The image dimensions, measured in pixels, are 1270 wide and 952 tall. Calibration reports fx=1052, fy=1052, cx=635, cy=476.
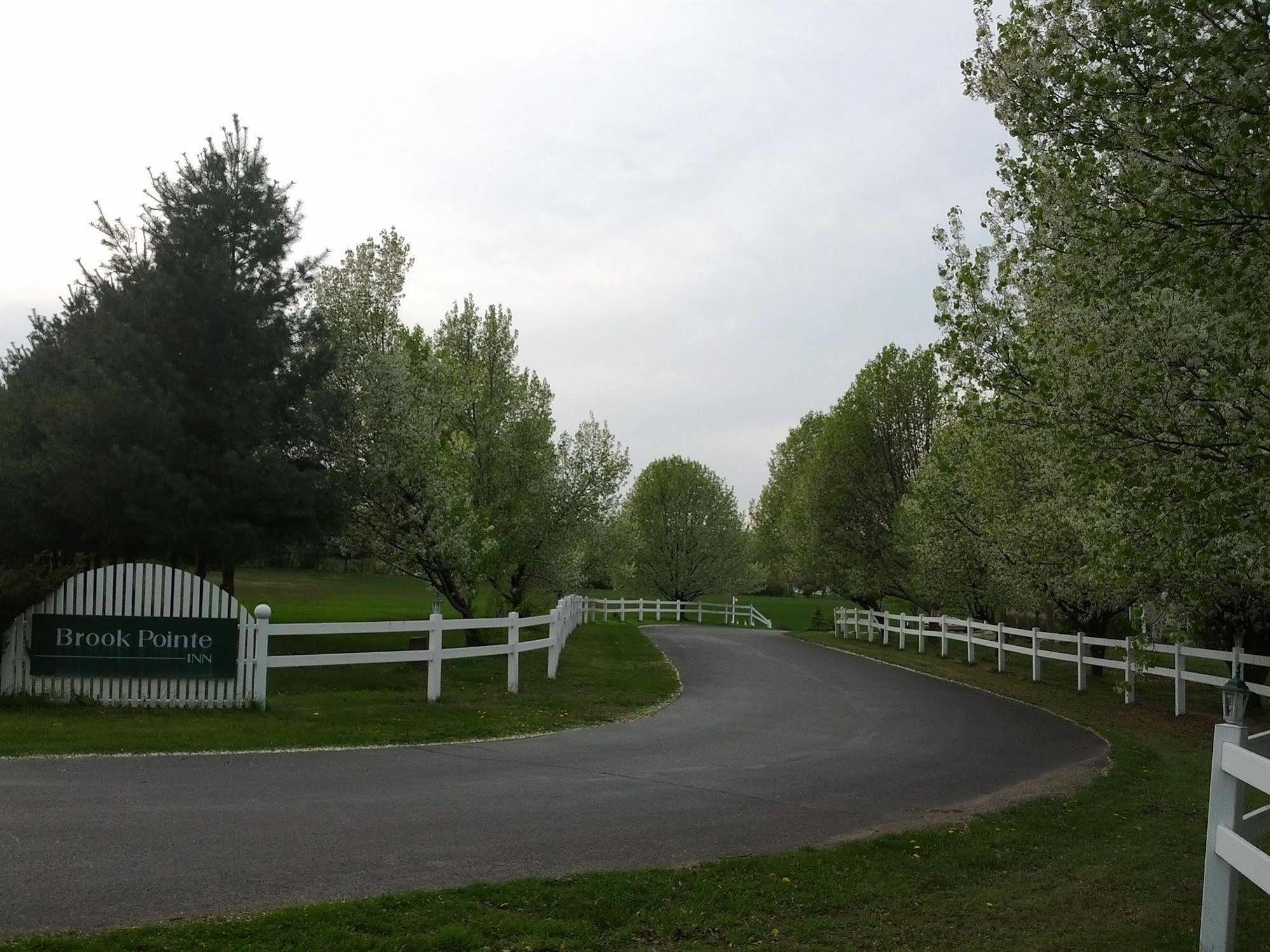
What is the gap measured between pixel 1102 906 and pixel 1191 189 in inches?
222

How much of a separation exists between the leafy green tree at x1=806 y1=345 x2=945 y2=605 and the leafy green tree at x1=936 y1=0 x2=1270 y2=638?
1157 inches

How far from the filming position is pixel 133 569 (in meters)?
13.8

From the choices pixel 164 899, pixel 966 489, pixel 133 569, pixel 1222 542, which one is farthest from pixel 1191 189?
pixel 966 489

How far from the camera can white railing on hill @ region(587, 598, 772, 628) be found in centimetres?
4906

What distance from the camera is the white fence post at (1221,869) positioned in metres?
5.85

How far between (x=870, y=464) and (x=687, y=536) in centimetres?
1983

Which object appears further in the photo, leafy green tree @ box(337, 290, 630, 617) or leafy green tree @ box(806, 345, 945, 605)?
leafy green tree @ box(806, 345, 945, 605)

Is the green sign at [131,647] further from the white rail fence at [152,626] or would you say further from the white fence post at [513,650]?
the white fence post at [513,650]

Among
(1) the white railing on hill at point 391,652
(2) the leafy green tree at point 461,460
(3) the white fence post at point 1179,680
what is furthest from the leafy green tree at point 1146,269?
(2) the leafy green tree at point 461,460

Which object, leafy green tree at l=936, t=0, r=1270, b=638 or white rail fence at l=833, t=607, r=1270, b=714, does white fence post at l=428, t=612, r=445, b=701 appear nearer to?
leafy green tree at l=936, t=0, r=1270, b=638

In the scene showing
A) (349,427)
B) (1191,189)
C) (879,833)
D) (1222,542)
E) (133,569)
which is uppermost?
(1191,189)

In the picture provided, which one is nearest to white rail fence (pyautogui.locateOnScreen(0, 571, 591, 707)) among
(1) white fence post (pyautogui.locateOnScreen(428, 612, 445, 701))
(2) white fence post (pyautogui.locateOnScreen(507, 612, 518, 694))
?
(1) white fence post (pyautogui.locateOnScreen(428, 612, 445, 701))

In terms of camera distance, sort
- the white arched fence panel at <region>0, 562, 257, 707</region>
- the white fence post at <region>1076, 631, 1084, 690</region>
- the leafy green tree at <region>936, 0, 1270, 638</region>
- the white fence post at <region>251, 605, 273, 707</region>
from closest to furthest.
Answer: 1. the leafy green tree at <region>936, 0, 1270, 638</region>
2. the white arched fence panel at <region>0, 562, 257, 707</region>
3. the white fence post at <region>251, 605, 273, 707</region>
4. the white fence post at <region>1076, 631, 1084, 690</region>

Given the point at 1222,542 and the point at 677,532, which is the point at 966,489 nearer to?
the point at 1222,542
